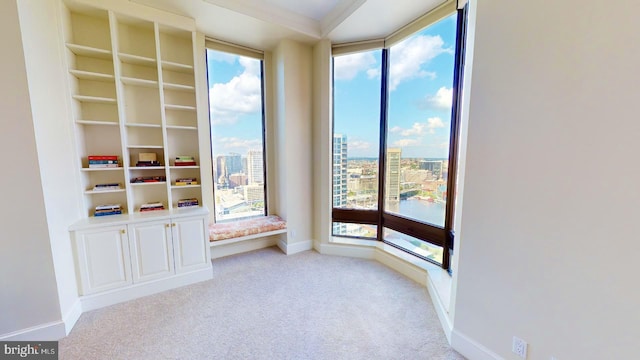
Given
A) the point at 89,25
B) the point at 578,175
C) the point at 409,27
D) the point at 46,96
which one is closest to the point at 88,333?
the point at 46,96

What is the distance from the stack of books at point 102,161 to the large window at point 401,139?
250 centimetres

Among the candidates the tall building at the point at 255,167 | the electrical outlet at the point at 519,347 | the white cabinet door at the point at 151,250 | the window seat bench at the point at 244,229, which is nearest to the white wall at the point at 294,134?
the window seat bench at the point at 244,229

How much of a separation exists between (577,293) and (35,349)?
11.2 ft

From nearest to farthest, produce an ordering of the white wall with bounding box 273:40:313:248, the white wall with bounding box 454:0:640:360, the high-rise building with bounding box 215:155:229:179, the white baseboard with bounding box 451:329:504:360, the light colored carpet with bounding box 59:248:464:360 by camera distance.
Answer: the white wall with bounding box 454:0:640:360 < the white baseboard with bounding box 451:329:504:360 < the light colored carpet with bounding box 59:248:464:360 < the white wall with bounding box 273:40:313:248 < the high-rise building with bounding box 215:155:229:179

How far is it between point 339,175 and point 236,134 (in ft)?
5.25

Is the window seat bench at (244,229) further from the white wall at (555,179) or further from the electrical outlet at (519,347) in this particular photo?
the electrical outlet at (519,347)

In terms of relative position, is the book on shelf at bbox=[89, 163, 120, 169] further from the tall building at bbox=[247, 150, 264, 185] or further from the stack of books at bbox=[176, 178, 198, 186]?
the tall building at bbox=[247, 150, 264, 185]

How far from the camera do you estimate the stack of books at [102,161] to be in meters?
2.25

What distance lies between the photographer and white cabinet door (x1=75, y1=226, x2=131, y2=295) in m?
2.05

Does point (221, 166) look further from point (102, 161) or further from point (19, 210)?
point (19, 210)

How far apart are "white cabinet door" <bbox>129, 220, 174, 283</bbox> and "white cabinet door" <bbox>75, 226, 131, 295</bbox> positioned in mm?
61

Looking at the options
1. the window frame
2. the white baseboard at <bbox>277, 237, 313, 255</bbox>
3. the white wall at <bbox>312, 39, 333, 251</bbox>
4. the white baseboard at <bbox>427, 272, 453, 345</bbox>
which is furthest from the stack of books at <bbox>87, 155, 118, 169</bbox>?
the white baseboard at <bbox>427, 272, 453, 345</bbox>

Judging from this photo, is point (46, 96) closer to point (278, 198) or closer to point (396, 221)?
point (278, 198)

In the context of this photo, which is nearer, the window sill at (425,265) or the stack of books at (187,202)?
the window sill at (425,265)
